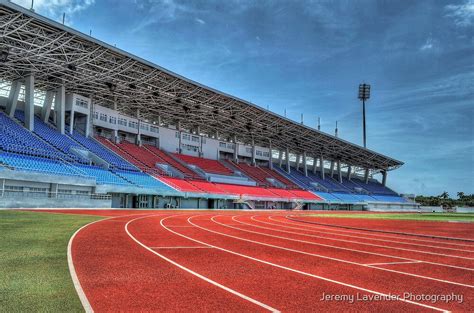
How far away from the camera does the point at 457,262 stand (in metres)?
8.59

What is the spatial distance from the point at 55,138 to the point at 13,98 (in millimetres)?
5922

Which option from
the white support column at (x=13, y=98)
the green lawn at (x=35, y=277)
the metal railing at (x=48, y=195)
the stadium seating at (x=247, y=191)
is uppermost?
the white support column at (x=13, y=98)

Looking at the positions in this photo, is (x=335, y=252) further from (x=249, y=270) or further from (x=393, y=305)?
(x=393, y=305)

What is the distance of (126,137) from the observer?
52.3 m

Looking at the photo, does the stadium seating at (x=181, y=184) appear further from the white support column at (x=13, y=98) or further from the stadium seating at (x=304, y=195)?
the stadium seating at (x=304, y=195)

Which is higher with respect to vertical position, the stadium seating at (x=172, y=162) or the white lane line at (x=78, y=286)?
the stadium seating at (x=172, y=162)

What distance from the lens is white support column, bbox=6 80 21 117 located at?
37719 mm

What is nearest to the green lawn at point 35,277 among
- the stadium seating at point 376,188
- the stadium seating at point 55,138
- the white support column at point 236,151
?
the stadium seating at point 55,138

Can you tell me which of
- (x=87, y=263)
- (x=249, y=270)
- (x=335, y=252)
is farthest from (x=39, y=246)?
(x=335, y=252)

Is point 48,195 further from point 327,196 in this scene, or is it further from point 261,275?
point 327,196

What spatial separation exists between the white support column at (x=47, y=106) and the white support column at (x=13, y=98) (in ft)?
11.7

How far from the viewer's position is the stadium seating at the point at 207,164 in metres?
55.6

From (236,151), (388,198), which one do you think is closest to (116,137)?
(236,151)

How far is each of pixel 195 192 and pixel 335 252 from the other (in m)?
34.9
